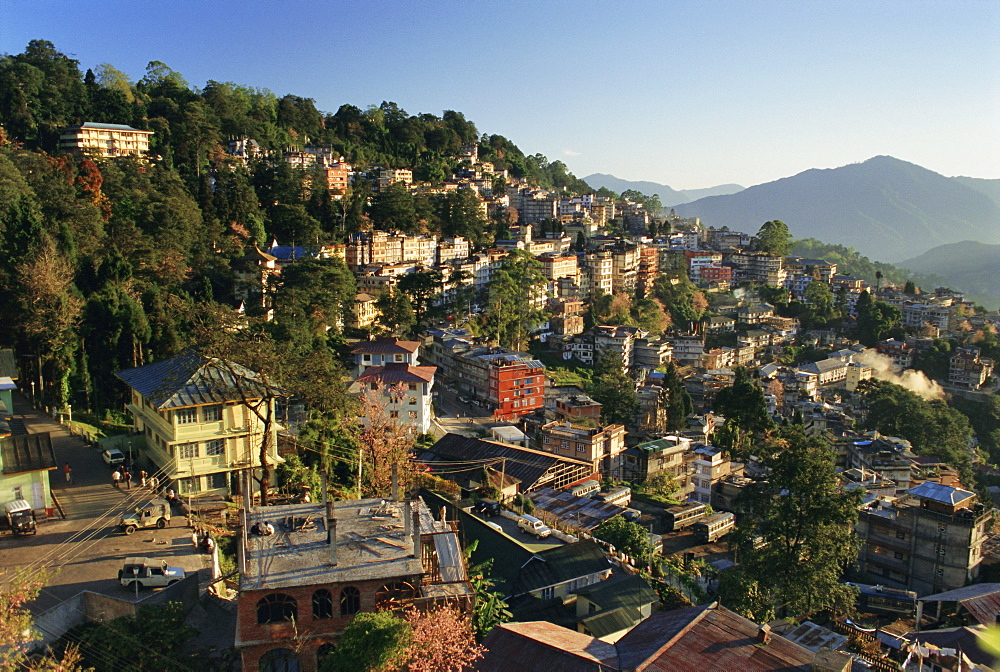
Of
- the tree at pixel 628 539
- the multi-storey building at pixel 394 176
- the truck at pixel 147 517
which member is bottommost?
the tree at pixel 628 539

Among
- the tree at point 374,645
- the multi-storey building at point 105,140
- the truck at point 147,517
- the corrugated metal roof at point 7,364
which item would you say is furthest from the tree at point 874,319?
the tree at point 374,645

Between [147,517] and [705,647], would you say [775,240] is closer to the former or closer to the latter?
[147,517]

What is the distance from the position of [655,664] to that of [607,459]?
2096 cm

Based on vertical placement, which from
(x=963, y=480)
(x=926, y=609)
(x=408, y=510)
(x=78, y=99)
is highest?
(x=78, y=99)

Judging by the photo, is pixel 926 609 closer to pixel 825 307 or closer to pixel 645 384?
pixel 645 384

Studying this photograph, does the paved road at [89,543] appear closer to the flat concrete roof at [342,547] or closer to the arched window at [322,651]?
the flat concrete roof at [342,547]

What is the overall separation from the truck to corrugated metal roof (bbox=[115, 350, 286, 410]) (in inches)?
69.1

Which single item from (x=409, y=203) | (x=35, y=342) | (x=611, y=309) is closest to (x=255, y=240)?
(x=409, y=203)

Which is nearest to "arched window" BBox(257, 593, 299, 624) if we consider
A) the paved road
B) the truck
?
the paved road

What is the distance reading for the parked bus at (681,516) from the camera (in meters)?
23.6

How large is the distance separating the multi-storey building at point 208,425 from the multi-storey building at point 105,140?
28.2 m

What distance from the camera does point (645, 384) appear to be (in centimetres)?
4272

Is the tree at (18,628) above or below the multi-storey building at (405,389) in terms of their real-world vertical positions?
above

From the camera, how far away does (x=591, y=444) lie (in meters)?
27.2
